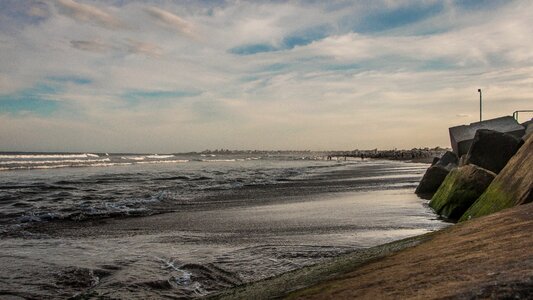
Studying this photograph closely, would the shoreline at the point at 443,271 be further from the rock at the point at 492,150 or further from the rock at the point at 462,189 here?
the rock at the point at 492,150

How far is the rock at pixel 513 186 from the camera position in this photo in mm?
4922

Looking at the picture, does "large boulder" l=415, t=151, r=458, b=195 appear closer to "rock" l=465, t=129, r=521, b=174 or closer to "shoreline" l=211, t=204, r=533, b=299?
"rock" l=465, t=129, r=521, b=174

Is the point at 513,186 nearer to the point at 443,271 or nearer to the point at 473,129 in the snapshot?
the point at 443,271

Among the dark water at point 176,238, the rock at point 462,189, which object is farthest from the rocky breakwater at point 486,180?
the dark water at point 176,238

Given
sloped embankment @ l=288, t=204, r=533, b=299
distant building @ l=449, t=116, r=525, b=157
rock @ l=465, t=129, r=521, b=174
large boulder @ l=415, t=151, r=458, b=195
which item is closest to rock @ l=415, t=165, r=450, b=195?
large boulder @ l=415, t=151, r=458, b=195

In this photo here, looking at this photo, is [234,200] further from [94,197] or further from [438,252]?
[438,252]

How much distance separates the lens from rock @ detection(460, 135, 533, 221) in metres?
4.92

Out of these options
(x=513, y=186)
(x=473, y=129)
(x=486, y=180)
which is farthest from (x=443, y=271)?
(x=473, y=129)

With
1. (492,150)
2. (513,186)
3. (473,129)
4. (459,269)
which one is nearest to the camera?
(459,269)

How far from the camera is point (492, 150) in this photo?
10.6 meters

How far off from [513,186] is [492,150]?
18.5 ft

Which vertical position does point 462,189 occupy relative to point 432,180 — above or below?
above

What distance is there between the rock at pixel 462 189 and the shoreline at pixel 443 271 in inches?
194

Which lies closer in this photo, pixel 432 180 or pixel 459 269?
pixel 459 269
